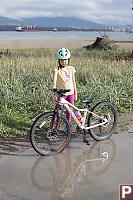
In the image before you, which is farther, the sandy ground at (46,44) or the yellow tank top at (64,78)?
the sandy ground at (46,44)

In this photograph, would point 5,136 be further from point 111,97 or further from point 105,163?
point 111,97

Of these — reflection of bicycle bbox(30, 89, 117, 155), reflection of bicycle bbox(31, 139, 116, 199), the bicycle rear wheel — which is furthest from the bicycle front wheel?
the bicycle rear wheel

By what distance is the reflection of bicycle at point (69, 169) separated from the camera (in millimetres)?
4152

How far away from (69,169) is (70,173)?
14cm

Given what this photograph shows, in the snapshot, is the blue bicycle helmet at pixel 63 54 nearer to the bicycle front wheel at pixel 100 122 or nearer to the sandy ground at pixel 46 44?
the bicycle front wheel at pixel 100 122

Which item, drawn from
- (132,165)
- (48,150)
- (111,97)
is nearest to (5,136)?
(48,150)

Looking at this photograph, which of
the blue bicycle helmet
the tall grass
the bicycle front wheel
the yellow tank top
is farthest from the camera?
the tall grass

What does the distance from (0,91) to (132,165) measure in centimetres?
448

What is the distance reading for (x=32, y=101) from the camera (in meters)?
7.87

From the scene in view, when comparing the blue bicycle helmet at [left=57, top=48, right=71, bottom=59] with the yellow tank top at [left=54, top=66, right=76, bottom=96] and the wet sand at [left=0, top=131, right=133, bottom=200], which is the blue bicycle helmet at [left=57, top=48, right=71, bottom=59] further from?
the wet sand at [left=0, top=131, right=133, bottom=200]

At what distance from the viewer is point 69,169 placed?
15.3 feet

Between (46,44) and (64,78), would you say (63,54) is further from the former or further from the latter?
(46,44)

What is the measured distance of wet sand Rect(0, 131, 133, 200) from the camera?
13.0 feet

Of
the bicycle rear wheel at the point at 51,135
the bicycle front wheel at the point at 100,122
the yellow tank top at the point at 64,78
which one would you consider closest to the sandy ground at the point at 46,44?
the bicycle front wheel at the point at 100,122
